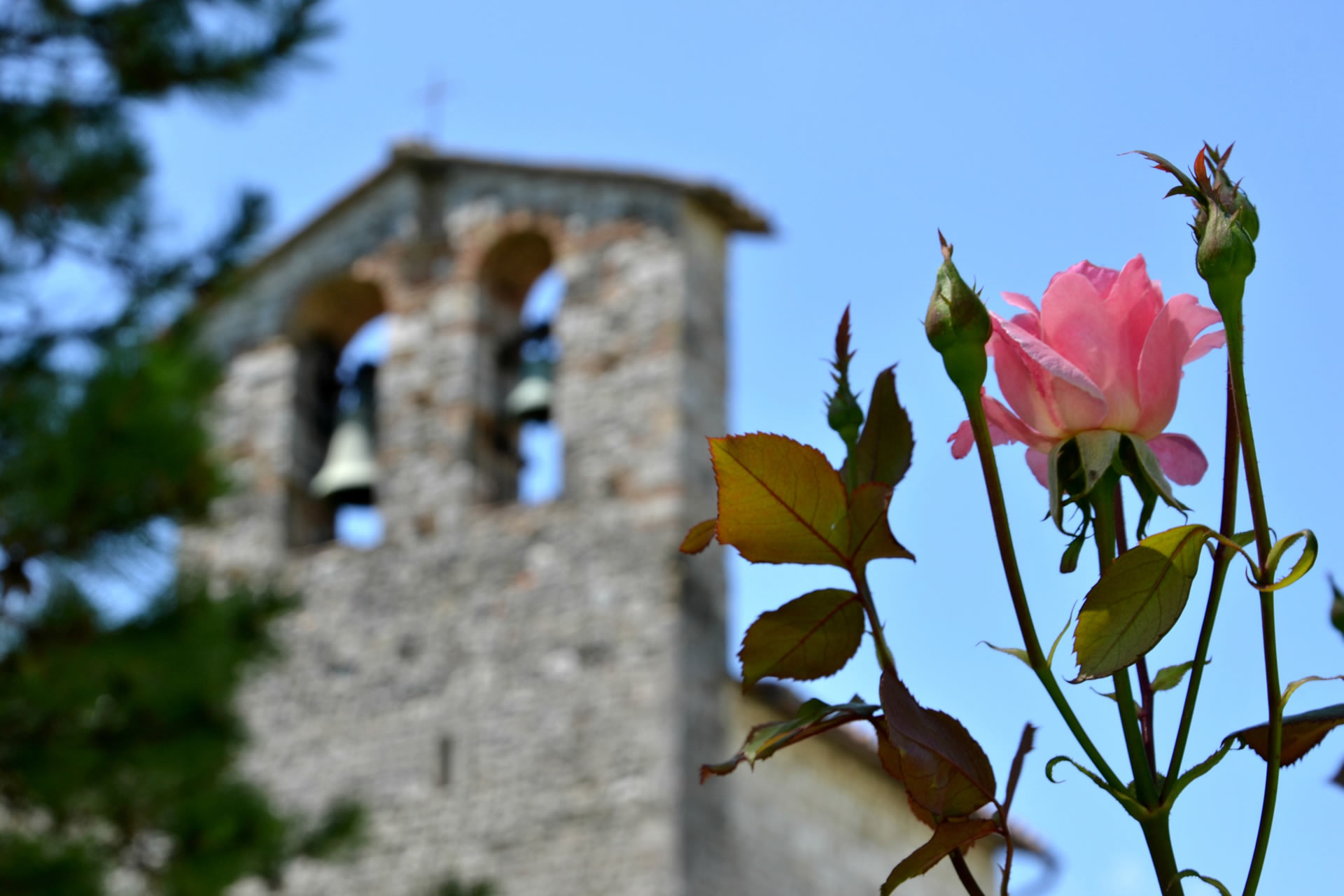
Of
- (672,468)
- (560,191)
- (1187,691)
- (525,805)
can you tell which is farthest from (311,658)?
(1187,691)

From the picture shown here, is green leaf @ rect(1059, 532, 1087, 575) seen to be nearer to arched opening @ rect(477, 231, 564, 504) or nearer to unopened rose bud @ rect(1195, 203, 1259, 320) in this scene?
unopened rose bud @ rect(1195, 203, 1259, 320)

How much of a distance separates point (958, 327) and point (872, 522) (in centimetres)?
10

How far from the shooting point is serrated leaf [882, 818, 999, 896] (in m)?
0.68

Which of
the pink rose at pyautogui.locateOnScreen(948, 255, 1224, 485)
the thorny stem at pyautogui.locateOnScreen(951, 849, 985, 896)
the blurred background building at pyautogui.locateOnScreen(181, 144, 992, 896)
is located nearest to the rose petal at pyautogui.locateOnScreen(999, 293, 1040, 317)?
the pink rose at pyautogui.locateOnScreen(948, 255, 1224, 485)

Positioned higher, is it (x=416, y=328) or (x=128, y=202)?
(x=416, y=328)

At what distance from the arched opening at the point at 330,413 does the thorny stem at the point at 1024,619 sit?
26.4 ft

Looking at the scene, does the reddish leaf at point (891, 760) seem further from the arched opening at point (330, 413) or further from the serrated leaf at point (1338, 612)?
the arched opening at point (330, 413)

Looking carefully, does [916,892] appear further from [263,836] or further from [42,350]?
[42,350]

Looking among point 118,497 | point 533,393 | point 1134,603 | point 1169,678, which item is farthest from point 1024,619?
point 533,393

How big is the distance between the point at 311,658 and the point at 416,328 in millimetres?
1660

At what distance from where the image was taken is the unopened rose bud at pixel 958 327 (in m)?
0.68

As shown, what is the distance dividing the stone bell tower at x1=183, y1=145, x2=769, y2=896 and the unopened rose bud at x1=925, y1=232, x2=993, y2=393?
260 inches

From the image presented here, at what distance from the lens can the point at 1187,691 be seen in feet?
2.17

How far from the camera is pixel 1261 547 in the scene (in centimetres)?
65
